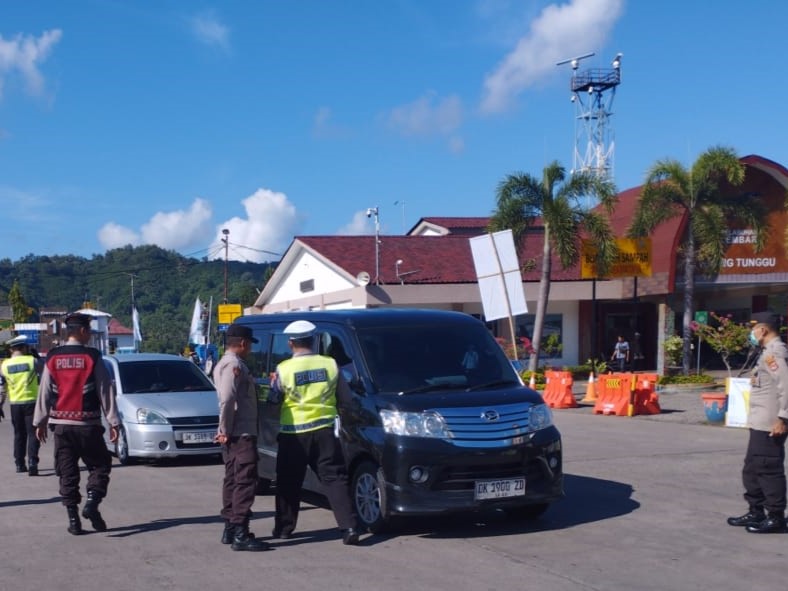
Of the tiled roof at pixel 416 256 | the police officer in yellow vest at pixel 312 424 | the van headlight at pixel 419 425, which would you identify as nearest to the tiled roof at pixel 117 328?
the tiled roof at pixel 416 256

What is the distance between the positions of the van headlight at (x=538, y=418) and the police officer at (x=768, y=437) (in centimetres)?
180

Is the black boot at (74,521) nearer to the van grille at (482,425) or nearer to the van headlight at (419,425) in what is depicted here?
the van headlight at (419,425)

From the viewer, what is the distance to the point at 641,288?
34406 millimetres

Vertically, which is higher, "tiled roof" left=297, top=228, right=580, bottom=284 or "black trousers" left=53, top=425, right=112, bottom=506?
"tiled roof" left=297, top=228, right=580, bottom=284

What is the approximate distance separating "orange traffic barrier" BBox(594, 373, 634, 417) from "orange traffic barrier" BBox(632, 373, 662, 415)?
20 centimetres

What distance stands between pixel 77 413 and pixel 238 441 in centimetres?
155

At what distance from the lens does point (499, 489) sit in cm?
805

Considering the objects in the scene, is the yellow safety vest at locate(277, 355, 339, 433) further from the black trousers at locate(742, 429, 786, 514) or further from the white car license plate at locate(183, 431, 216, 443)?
the white car license plate at locate(183, 431, 216, 443)

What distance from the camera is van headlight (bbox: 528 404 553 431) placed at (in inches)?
328

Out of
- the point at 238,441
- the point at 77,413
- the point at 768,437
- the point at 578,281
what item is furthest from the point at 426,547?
the point at 578,281

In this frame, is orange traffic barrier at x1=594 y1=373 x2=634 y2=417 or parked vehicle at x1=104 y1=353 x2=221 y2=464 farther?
orange traffic barrier at x1=594 y1=373 x2=634 y2=417

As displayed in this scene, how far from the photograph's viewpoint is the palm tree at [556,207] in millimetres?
29828

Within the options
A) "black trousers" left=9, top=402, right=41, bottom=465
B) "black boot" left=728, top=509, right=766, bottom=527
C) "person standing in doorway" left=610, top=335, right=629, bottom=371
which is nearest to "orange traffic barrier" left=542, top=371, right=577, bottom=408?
"person standing in doorway" left=610, top=335, right=629, bottom=371

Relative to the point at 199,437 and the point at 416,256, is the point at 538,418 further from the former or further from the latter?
the point at 416,256
